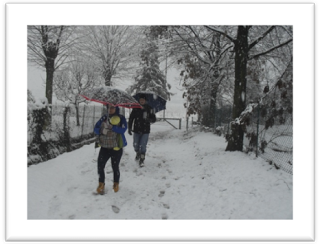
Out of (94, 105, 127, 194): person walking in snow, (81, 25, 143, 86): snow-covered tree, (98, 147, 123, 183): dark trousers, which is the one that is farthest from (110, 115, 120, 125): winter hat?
(81, 25, 143, 86): snow-covered tree

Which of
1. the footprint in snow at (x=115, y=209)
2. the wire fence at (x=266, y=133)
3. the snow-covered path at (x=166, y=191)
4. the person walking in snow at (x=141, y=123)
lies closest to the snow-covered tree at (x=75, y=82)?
the wire fence at (x=266, y=133)

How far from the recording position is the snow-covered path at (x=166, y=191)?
3221 millimetres

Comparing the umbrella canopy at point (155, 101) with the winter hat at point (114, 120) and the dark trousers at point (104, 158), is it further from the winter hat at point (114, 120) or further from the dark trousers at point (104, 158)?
the dark trousers at point (104, 158)

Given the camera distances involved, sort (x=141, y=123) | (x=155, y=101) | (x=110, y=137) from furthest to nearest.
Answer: (x=155, y=101)
(x=141, y=123)
(x=110, y=137)

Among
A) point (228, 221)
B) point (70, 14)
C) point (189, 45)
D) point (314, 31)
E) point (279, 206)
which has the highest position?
point (189, 45)

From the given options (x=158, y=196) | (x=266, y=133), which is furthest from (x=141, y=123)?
(x=266, y=133)

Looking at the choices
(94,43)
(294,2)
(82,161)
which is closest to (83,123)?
(82,161)

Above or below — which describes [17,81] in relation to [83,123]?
above

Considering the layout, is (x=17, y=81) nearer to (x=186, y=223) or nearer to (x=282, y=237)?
(x=186, y=223)

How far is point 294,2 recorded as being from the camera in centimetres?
356

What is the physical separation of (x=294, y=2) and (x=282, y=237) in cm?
388

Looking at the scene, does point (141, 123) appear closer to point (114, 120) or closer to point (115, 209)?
point (114, 120)

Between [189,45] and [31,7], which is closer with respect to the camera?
[31,7]

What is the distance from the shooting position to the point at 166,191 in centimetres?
418
